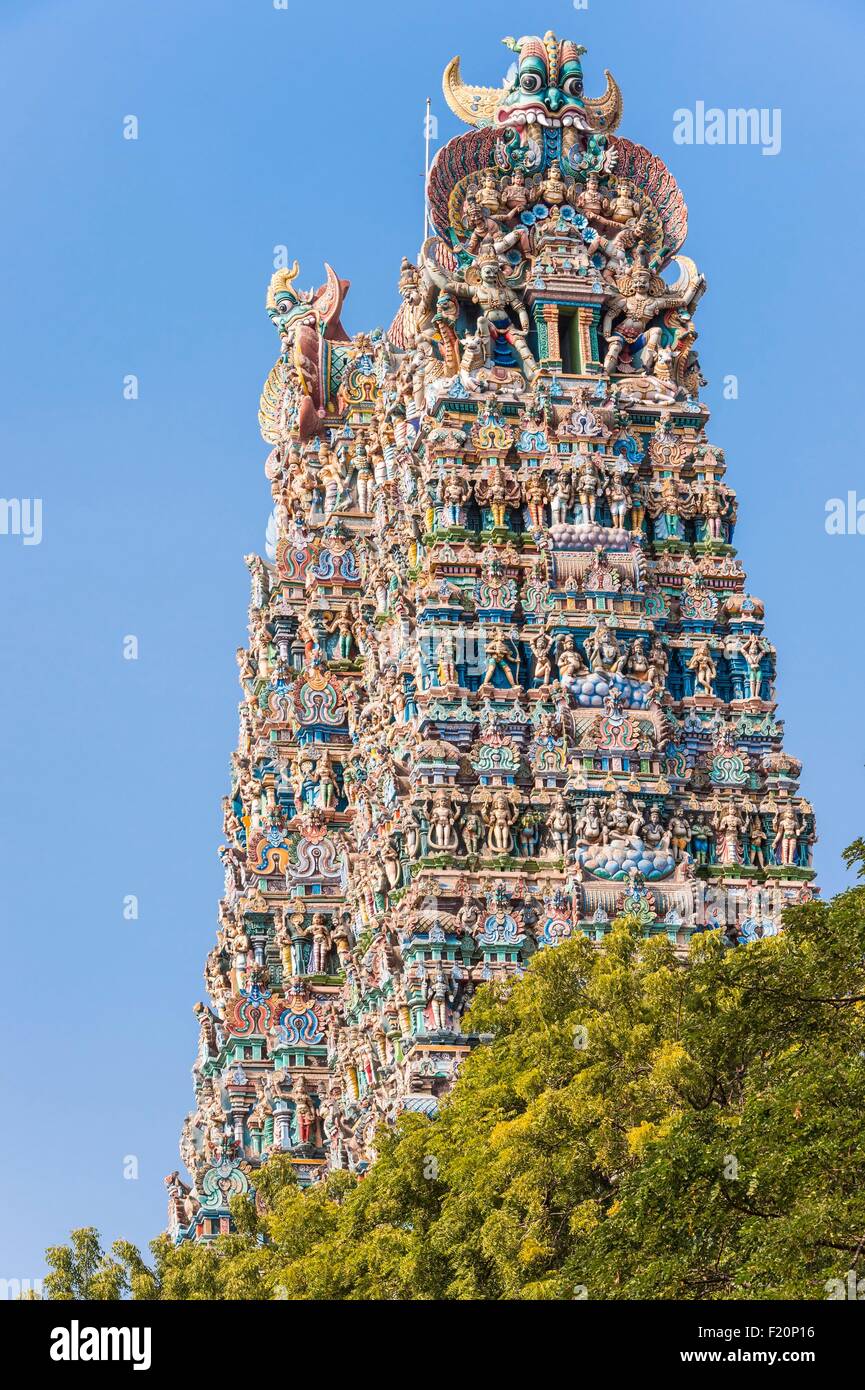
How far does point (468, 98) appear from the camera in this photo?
65000mm

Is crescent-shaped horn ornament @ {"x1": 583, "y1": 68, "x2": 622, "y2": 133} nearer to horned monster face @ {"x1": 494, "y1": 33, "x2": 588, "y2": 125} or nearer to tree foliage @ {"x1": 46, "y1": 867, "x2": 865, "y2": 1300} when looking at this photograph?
horned monster face @ {"x1": 494, "y1": 33, "x2": 588, "y2": 125}

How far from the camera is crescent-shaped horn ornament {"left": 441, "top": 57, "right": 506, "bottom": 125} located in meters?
64.6

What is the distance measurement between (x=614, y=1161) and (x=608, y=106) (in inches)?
1172

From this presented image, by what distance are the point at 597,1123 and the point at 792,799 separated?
60.5 feet

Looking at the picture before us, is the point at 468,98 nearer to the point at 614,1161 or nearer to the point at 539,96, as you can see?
the point at 539,96

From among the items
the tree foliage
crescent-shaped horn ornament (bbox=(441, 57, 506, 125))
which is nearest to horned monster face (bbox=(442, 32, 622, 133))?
crescent-shaped horn ornament (bbox=(441, 57, 506, 125))

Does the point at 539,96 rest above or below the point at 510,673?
above

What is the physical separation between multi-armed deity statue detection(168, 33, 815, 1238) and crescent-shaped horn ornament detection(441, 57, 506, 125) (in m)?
0.06

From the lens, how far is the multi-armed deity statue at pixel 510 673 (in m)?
56.7

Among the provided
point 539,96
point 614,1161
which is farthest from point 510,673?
point 614,1161

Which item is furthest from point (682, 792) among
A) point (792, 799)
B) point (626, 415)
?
point (626, 415)

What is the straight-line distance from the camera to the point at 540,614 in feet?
195
